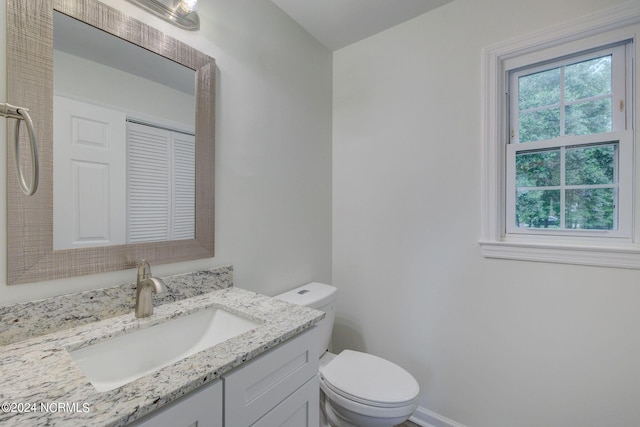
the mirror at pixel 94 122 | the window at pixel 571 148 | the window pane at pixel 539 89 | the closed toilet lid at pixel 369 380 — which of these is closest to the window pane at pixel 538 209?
the window at pixel 571 148

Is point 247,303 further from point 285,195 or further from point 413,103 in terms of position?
point 413,103

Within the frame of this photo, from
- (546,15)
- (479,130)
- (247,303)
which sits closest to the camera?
(247,303)

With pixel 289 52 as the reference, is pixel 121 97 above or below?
below

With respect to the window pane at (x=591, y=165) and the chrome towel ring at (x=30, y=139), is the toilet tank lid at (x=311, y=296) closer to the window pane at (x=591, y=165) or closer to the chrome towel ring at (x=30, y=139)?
the chrome towel ring at (x=30, y=139)

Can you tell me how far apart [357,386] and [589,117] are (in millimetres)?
1661

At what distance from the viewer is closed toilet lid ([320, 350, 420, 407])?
1178 mm

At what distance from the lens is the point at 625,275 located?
1145mm

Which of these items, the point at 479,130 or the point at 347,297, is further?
the point at 347,297

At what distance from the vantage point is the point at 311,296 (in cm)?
150

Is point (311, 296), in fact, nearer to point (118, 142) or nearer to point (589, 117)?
point (118, 142)

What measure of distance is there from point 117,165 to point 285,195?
837 millimetres

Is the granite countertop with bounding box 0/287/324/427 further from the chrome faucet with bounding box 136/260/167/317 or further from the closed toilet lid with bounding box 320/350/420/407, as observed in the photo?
the closed toilet lid with bounding box 320/350/420/407

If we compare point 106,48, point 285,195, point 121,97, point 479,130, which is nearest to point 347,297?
point 285,195

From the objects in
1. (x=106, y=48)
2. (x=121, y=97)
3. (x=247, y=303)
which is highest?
(x=106, y=48)
